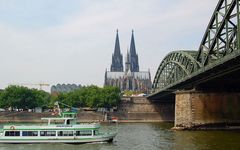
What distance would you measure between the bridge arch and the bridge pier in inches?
214

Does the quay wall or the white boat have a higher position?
the quay wall

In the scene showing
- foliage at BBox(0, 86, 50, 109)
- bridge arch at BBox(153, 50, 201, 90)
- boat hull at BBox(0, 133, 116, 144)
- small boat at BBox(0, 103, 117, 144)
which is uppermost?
bridge arch at BBox(153, 50, 201, 90)

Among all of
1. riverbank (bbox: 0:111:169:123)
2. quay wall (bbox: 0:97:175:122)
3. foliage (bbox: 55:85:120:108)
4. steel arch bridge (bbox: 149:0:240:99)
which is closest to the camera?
steel arch bridge (bbox: 149:0:240:99)

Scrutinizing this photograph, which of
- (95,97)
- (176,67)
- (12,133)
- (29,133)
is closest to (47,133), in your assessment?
(29,133)

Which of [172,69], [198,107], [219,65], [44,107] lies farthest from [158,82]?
[219,65]

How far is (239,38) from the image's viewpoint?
152 feet

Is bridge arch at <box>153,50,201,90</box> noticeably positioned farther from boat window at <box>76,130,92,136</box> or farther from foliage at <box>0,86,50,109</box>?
foliage at <box>0,86,50,109</box>

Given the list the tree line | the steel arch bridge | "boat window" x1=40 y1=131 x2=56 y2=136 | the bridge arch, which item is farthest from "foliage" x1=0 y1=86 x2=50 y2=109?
"boat window" x1=40 y1=131 x2=56 y2=136

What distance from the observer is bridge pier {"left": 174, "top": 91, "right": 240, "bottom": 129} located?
69688 mm

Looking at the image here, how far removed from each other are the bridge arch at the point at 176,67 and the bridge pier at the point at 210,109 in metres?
5.44

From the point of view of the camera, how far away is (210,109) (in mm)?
70000

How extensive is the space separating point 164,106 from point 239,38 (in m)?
90.0

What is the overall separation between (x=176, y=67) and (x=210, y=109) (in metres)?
29.6

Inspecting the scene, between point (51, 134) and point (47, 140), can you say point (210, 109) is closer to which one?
point (51, 134)
